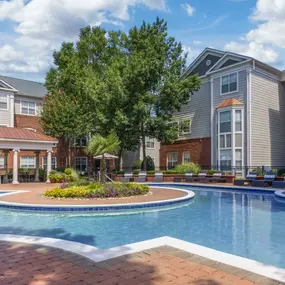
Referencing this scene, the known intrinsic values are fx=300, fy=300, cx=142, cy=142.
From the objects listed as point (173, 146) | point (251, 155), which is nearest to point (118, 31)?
point (173, 146)

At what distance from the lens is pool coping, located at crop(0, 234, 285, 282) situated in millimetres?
4398

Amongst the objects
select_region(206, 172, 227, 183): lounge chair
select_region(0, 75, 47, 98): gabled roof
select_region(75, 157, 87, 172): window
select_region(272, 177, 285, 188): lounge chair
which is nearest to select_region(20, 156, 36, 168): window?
select_region(75, 157, 87, 172): window

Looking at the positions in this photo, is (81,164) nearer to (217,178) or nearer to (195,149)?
(195,149)

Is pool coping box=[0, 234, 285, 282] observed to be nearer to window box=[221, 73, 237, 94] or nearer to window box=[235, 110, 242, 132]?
window box=[235, 110, 242, 132]

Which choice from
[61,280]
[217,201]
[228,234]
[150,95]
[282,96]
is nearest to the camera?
[61,280]

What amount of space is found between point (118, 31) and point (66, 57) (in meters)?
5.90

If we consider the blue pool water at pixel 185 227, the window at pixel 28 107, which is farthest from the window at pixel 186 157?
the window at pixel 28 107

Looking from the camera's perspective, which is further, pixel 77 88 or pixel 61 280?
pixel 77 88

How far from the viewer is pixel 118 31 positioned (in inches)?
1191

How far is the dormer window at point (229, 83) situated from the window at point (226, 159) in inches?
195

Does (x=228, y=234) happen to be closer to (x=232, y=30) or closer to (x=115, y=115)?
(x=232, y=30)

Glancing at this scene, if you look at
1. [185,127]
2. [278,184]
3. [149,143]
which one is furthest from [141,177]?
[149,143]

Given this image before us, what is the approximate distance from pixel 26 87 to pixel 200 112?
18046 millimetres

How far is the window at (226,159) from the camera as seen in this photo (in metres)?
23.7
